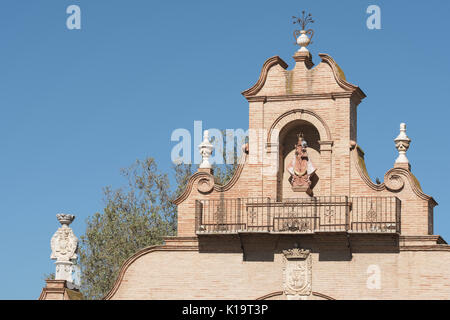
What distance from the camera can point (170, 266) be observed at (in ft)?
134

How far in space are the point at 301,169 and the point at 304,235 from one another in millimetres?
2352

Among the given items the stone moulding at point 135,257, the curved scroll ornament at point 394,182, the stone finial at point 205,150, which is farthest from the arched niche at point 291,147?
the stone moulding at point 135,257

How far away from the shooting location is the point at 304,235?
1554 inches

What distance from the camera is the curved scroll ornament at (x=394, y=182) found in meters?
39.5

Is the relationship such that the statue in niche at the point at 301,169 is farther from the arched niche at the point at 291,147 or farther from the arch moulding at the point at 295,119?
the arch moulding at the point at 295,119

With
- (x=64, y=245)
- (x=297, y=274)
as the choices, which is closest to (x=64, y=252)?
(x=64, y=245)

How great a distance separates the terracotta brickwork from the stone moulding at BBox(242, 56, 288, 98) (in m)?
0.03

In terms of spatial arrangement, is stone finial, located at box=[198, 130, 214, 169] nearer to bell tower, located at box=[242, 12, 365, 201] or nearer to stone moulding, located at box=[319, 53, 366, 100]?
bell tower, located at box=[242, 12, 365, 201]

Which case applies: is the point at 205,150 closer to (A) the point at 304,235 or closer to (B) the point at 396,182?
(A) the point at 304,235

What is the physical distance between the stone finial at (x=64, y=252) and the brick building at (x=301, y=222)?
1830 millimetres
